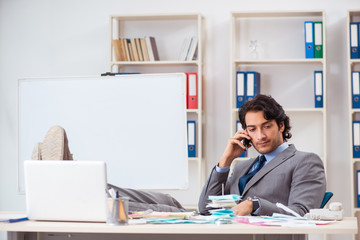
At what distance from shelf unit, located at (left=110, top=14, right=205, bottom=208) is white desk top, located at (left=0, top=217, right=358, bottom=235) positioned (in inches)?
113

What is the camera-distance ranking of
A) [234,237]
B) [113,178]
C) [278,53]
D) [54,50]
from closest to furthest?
[234,237] → [113,178] → [278,53] → [54,50]

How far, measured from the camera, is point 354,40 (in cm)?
436

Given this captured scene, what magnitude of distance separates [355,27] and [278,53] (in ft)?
2.08

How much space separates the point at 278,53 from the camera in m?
4.65

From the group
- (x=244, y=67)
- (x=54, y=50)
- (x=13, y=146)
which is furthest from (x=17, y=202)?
(x=244, y=67)

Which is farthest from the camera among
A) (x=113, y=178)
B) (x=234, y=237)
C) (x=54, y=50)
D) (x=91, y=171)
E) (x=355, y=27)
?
(x=54, y=50)

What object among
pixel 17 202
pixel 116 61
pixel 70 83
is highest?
pixel 116 61

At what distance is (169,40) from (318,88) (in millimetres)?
1299

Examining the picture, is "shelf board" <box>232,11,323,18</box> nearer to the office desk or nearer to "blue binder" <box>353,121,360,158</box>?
"blue binder" <box>353,121,360,158</box>

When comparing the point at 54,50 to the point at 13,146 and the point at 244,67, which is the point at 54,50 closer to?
the point at 13,146

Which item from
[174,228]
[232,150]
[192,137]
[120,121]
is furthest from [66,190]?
[192,137]

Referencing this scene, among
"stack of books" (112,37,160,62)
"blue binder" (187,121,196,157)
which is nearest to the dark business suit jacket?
"blue binder" (187,121,196,157)

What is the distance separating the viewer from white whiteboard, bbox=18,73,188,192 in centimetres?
263

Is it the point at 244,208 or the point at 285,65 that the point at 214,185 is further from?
the point at 285,65
